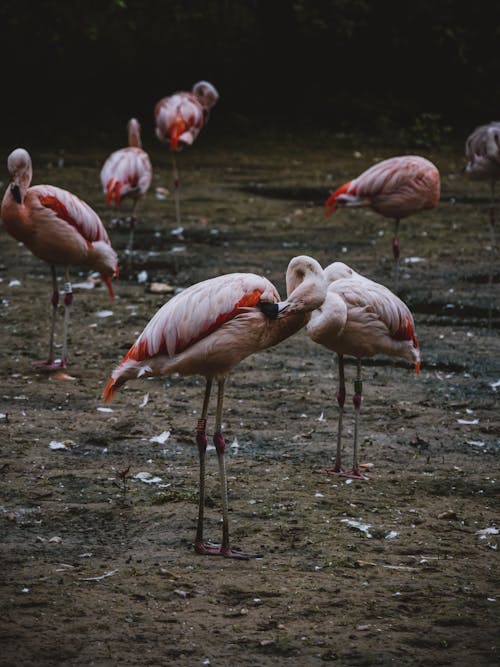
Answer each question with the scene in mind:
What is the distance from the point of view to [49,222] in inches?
255

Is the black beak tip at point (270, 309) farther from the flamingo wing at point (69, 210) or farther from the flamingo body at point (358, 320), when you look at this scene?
the flamingo wing at point (69, 210)

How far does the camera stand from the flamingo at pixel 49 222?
6398mm

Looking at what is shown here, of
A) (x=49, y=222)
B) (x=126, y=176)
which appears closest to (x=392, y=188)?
(x=126, y=176)

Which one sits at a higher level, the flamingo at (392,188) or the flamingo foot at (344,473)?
the flamingo at (392,188)

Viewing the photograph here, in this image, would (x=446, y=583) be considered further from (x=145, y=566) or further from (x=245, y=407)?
(x=245, y=407)

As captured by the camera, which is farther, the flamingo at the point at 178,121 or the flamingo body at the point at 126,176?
the flamingo at the point at 178,121

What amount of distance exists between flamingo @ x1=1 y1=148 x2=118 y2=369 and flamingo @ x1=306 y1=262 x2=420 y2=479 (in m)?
2.02

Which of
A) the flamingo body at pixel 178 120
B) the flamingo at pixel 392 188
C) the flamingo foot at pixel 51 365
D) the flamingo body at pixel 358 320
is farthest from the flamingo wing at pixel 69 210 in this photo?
the flamingo body at pixel 178 120

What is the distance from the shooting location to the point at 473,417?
5883mm

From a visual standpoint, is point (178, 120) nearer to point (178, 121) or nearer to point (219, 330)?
point (178, 121)

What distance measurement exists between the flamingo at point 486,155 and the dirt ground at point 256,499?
3.12 feet

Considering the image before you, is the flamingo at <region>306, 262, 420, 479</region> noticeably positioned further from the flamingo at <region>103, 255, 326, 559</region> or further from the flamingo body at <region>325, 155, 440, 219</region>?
the flamingo body at <region>325, 155, 440, 219</region>

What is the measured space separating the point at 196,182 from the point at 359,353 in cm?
912

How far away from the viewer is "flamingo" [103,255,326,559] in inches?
158
